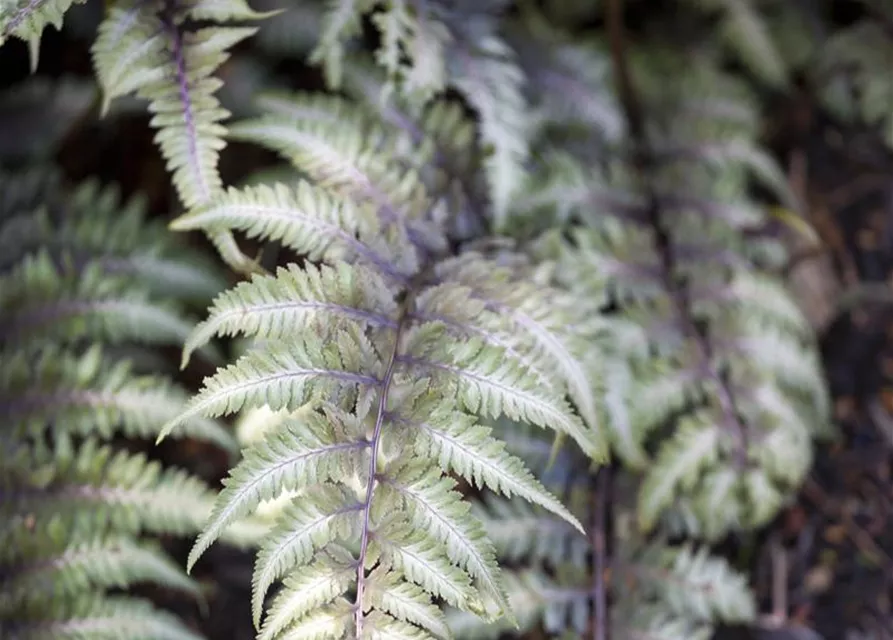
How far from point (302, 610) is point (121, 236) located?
91cm

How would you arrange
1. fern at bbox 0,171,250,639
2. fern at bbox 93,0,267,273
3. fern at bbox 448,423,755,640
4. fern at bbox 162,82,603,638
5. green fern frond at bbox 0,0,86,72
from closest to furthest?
fern at bbox 162,82,603,638
green fern frond at bbox 0,0,86,72
fern at bbox 93,0,267,273
fern at bbox 0,171,250,639
fern at bbox 448,423,755,640

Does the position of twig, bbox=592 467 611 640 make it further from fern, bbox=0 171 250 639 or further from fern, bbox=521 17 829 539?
fern, bbox=0 171 250 639

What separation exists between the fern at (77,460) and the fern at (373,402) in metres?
0.39

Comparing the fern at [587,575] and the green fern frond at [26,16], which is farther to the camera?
the fern at [587,575]

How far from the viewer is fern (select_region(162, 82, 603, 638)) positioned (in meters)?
0.95

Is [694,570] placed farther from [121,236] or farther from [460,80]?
[121,236]

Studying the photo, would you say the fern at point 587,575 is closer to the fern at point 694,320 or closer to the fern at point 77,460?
the fern at point 694,320

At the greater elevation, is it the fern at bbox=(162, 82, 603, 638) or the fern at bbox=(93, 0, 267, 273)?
the fern at bbox=(93, 0, 267, 273)

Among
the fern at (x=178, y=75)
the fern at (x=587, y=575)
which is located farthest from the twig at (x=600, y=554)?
the fern at (x=178, y=75)

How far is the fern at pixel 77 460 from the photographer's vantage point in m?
1.27

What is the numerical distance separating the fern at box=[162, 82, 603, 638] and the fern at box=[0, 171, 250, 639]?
1.29ft

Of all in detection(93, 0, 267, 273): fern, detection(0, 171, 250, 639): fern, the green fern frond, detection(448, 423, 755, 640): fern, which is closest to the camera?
the green fern frond

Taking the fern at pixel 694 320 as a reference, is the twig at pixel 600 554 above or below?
below

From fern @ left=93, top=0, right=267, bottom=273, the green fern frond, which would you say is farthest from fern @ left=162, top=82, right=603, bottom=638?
the green fern frond
